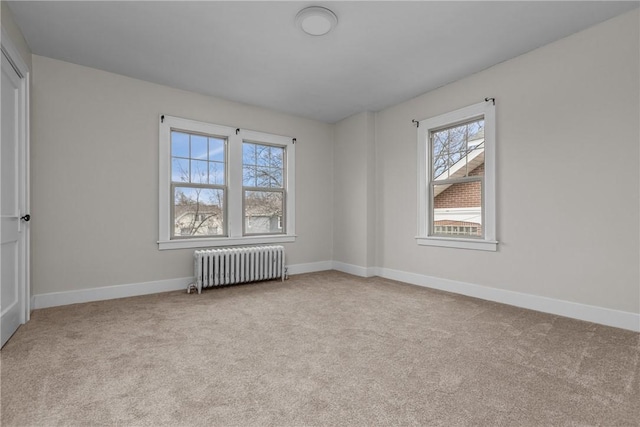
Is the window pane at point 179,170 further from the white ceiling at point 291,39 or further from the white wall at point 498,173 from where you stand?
the white ceiling at point 291,39

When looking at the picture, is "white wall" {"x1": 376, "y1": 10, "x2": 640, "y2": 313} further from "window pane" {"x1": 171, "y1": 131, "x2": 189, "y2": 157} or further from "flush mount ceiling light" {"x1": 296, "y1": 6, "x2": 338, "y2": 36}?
"window pane" {"x1": 171, "y1": 131, "x2": 189, "y2": 157}

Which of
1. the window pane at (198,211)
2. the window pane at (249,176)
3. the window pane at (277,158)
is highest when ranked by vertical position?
the window pane at (277,158)

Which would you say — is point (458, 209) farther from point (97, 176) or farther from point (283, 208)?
point (97, 176)

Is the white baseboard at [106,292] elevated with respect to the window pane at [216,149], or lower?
lower

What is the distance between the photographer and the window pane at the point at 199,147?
4.43m

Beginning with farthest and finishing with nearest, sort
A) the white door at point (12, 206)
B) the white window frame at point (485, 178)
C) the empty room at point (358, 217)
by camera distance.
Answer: the white window frame at point (485, 178), the white door at point (12, 206), the empty room at point (358, 217)

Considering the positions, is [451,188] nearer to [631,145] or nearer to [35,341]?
[631,145]

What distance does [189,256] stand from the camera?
4285mm

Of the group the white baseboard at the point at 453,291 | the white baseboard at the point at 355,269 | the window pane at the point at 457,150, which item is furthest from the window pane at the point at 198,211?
the window pane at the point at 457,150

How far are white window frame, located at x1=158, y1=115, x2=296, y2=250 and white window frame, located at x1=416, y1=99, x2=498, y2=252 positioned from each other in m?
2.07

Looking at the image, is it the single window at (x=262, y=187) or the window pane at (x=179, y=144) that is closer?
the window pane at (x=179, y=144)

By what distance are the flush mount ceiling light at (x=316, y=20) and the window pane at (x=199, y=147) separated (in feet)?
7.62

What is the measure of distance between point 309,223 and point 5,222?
3786 millimetres

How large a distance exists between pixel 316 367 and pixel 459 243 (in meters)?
2.71
